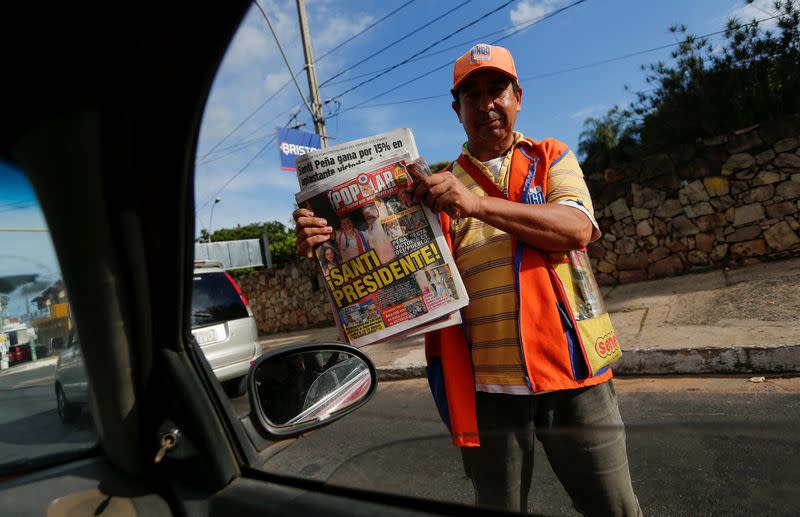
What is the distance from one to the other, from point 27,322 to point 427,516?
820 mm

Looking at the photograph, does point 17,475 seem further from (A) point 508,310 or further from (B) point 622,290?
(B) point 622,290

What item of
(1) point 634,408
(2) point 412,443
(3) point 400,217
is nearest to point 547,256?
(3) point 400,217

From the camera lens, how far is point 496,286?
1.45 metres

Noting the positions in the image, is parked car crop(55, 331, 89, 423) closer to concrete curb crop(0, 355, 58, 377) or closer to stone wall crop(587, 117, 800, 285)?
concrete curb crop(0, 355, 58, 377)

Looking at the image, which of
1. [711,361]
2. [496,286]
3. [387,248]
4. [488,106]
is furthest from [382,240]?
[711,361]

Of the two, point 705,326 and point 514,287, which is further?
point 705,326

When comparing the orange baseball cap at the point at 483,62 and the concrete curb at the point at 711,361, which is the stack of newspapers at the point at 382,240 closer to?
the orange baseball cap at the point at 483,62

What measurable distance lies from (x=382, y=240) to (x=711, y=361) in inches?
157

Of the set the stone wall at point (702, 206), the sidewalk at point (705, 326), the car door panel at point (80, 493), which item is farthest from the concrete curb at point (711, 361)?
the car door panel at point (80, 493)

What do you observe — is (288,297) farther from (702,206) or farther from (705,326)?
(705,326)

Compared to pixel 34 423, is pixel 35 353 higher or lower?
higher

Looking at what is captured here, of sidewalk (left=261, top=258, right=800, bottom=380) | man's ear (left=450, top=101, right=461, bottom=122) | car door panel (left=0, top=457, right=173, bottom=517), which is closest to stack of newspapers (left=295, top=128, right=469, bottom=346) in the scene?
man's ear (left=450, top=101, right=461, bottom=122)

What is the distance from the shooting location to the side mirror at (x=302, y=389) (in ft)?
3.34

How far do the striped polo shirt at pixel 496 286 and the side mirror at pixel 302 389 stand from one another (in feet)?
1.40
